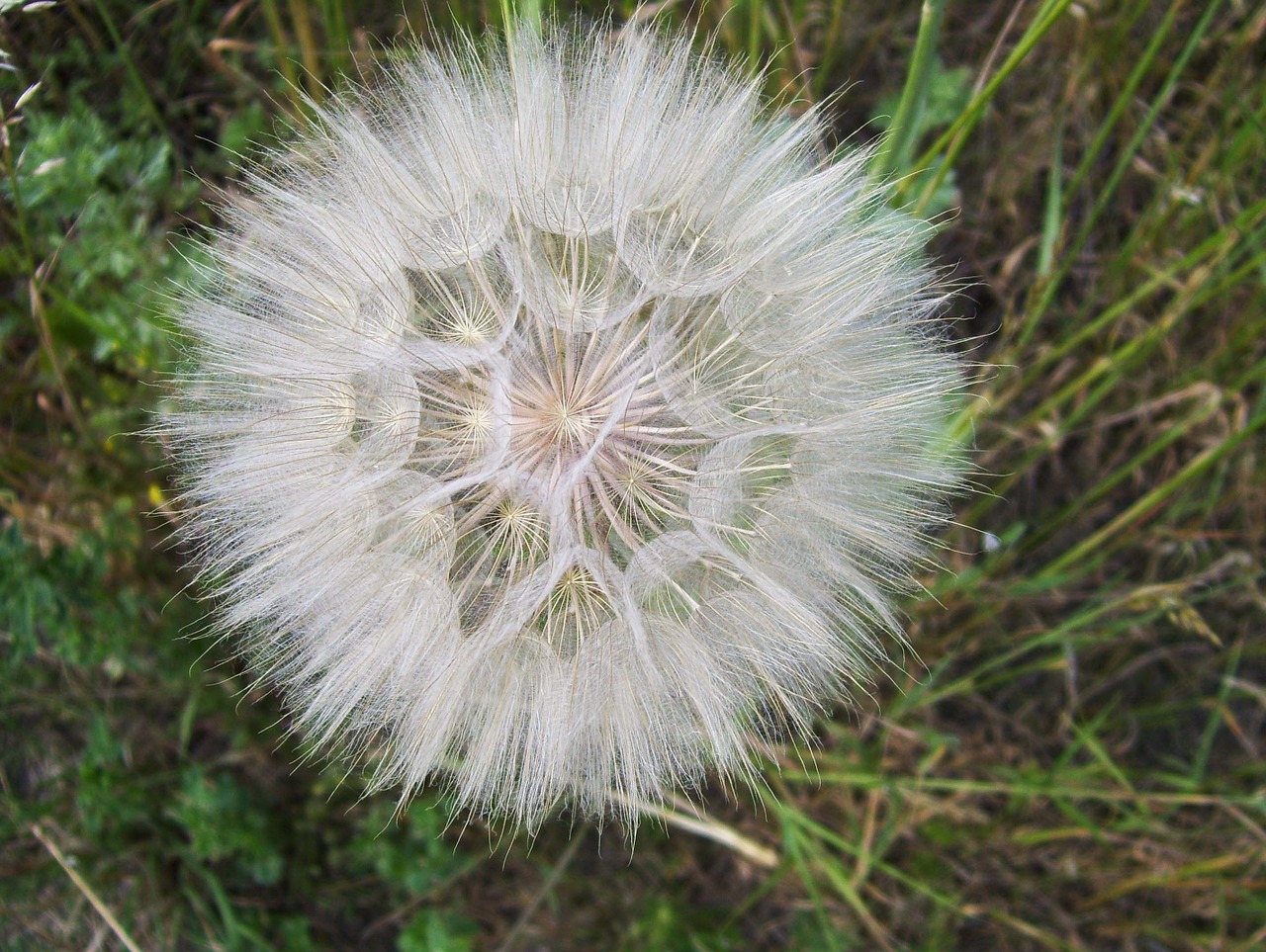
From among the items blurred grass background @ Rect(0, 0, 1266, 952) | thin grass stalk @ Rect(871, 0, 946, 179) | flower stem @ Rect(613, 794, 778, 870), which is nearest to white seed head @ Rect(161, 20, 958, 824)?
thin grass stalk @ Rect(871, 0, 946, 179)

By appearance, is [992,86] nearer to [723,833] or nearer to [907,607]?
[907,607]

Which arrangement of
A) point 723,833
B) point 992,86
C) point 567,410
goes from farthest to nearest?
point 723,833
point 567,410
point 992,86

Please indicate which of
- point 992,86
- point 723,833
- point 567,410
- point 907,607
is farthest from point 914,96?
point 723,833

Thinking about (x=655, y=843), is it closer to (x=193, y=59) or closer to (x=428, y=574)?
(x=428, y=574)

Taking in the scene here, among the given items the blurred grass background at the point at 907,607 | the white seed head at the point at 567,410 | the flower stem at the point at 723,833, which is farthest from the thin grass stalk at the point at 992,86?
the flower stem at the point at 723,833

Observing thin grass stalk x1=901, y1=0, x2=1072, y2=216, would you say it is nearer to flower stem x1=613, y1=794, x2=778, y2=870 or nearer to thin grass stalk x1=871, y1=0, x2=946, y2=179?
thin grass stalk x1=871, y1=0, x2=946, y2=179

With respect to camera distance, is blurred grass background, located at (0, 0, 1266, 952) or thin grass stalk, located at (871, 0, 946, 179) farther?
blurred grass background, located at (0, 0, 1266, 952)

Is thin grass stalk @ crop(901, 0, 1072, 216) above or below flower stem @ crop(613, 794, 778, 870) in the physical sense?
above
